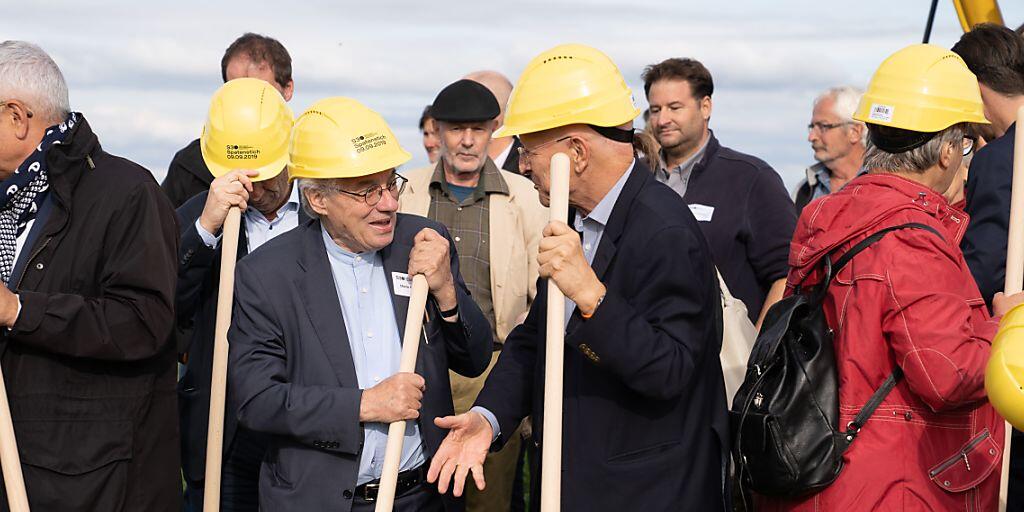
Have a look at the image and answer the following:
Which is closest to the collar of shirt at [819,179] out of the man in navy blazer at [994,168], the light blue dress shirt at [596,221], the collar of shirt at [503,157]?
the collar of shirt at [503,157]

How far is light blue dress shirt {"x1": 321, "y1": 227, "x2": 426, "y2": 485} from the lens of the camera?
3.99m

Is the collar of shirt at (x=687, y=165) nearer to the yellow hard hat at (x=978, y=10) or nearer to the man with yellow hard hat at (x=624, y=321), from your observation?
the yellow hard hat at (x=978, y=10)

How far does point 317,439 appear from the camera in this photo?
3859 mm

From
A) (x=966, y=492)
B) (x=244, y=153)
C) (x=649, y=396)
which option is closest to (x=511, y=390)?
(x=649, y=396)

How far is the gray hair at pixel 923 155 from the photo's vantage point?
12.2 ft

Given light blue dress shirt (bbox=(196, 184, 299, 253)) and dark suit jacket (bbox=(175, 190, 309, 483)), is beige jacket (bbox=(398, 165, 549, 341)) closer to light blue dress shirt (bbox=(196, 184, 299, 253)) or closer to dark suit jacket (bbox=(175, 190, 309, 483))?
light blue dress shirt (bbox=(196, 184, 299, 253))

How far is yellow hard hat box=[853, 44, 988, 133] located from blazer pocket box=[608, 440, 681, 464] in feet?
4.08

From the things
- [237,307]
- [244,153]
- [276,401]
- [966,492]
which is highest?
[244,153]

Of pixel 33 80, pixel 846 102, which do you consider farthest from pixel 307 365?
pixel 846 102

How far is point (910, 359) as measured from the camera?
3416mm

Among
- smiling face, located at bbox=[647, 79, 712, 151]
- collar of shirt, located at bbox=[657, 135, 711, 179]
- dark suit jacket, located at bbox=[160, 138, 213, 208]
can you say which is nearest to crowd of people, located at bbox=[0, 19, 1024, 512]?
dark suit jacket, located at bbox=[160, 138, 213, 208]

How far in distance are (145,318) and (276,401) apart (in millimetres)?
655

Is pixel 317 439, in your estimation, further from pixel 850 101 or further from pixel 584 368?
pixel 850 101

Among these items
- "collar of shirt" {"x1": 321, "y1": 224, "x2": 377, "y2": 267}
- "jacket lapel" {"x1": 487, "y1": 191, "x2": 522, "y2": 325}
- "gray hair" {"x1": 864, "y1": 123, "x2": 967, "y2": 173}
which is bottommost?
"jacket lapel" {"x1": 487, "y1": 191, "x2": 522, "y2": 325}
